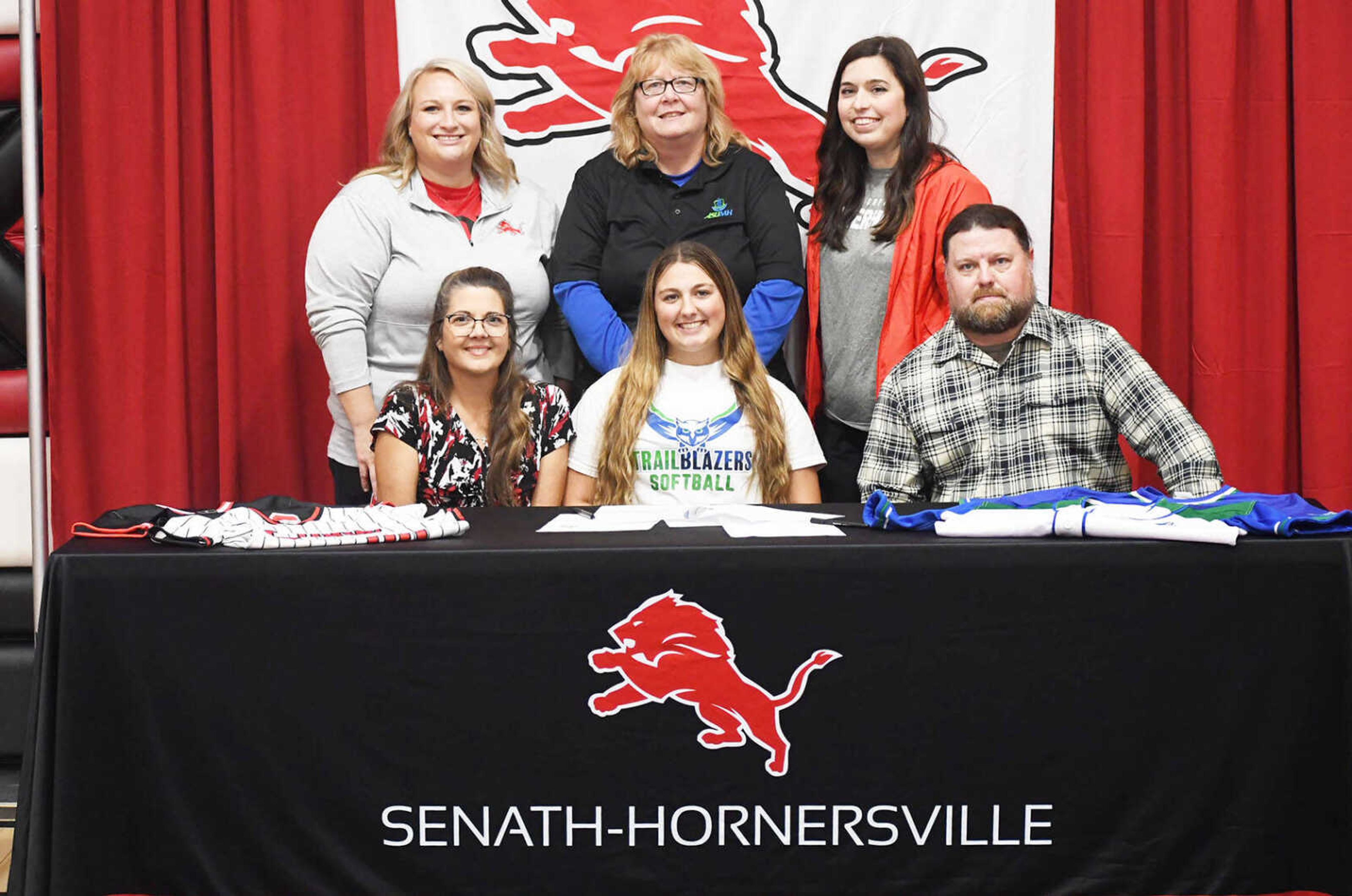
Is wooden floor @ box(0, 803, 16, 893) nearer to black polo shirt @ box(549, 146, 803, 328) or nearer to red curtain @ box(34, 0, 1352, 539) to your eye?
red curtain @ box(34, 0, 1352, 539)

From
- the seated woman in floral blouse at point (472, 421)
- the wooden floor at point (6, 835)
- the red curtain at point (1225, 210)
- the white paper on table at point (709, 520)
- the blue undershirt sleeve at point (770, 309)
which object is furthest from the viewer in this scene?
the red curtain at point (1225, 210)

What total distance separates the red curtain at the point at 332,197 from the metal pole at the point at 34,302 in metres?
0.11

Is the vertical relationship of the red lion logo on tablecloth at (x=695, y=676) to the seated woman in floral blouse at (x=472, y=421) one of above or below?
below

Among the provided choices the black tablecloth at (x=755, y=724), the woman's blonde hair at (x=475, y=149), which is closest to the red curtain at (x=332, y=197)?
the woman's blonde hair at (x=475, y=149)

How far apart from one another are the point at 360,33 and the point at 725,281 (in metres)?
1.24

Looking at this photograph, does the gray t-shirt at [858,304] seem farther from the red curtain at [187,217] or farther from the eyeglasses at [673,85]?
the red curtain at [187,217]

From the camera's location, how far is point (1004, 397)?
2430 mm

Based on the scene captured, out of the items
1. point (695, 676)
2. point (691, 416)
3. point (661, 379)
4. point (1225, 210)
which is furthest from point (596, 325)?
point (1225, 210)

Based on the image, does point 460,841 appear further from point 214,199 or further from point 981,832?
point 214,199

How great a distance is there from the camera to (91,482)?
307 centimetres

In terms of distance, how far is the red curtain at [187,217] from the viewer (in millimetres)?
2961

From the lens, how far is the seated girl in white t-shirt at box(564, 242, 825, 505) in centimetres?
250

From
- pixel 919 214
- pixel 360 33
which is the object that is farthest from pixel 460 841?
pixel 360 33

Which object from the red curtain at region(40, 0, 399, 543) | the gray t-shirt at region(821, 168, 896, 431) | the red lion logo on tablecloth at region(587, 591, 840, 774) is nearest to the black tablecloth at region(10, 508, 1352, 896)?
the red lion logo on tablecloth at region(587, 591, 840, 774)
